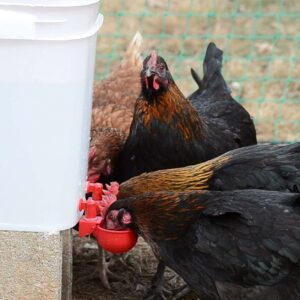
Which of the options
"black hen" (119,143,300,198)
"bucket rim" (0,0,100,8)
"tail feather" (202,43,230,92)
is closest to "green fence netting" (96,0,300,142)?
"tail feather" (202,43,230,92)

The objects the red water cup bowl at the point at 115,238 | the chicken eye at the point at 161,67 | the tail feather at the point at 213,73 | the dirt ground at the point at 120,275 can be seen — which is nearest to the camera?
the red water cup bowl at the point at 115,238

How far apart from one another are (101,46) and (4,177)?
13.1 feet

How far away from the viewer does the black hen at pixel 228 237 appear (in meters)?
3.24

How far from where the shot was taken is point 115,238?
347 cm

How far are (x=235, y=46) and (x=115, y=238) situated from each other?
12.4 ft

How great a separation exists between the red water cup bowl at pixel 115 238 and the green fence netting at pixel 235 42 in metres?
2.64

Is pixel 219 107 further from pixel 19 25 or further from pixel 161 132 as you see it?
pixel 19 25

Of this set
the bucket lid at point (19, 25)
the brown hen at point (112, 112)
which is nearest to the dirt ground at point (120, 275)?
the brown hen at point (112, 112)

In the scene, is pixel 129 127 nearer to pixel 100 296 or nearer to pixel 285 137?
pixel 100 296

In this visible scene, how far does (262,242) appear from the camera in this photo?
3252mm

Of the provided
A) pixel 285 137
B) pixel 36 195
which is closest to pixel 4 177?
pixel 36 195

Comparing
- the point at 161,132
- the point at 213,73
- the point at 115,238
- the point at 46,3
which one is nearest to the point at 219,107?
the point at 213,73

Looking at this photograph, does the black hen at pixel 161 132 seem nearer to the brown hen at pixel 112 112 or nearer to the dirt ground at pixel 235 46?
the brown hen at pixel 112 112

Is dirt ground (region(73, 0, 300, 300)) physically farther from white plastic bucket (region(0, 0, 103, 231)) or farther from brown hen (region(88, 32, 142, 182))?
white plastic bucket (region(0, 0, 103, 231))
